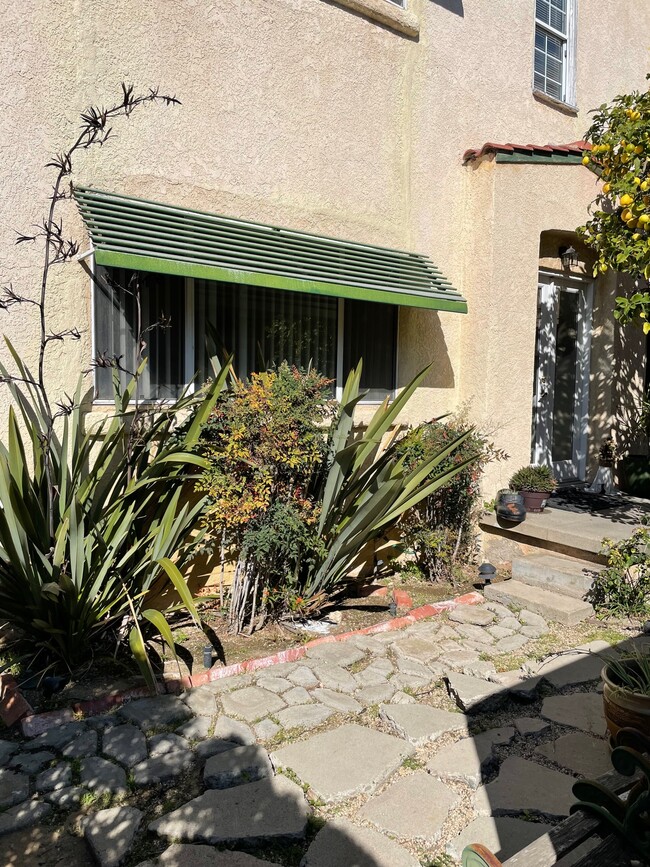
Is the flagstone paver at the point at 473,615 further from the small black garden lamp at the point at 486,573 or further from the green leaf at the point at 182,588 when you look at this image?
the green leaf at the point at 182,588

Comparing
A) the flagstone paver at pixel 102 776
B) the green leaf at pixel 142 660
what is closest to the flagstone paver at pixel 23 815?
the flagstone paver at pixel 102 776

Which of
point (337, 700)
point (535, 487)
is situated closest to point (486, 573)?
point (535, 487)

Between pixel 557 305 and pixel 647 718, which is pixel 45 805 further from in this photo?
pixel 557 305

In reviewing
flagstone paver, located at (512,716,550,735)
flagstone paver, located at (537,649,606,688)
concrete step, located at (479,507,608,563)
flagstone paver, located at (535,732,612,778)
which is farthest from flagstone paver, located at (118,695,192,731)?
concrete step, located at (479,507,608,563)

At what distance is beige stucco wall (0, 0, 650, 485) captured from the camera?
4500 millimetres

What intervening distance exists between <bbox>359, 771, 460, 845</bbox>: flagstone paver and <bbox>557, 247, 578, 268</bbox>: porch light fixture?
255 inches

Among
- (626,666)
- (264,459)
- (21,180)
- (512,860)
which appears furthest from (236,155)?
(512,860)

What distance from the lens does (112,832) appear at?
2709mm

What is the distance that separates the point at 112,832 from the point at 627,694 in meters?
2.32

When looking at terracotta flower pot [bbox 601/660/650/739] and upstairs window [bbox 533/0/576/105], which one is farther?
upstairs window [bbox 533/0/576/105]

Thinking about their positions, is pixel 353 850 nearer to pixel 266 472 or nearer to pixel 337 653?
pixel 337 653

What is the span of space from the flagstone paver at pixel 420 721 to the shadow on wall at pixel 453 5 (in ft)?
21.2

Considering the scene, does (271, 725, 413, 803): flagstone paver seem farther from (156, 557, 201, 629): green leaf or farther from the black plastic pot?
the black plastic pot

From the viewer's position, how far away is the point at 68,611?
3797 mm
